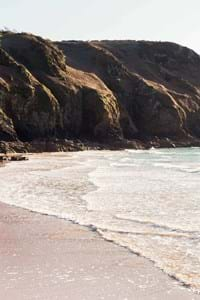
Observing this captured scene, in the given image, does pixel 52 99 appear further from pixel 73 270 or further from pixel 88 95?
pixel 73 270

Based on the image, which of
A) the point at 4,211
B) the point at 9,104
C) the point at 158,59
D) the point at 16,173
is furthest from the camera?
the point at 158,59

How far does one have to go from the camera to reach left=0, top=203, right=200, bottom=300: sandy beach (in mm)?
8297

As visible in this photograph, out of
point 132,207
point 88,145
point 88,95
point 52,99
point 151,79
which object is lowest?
point 132,207

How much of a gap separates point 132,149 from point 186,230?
65.0m

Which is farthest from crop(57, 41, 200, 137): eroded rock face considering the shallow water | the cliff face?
the shallow water

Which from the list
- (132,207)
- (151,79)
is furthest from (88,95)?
(132,207)

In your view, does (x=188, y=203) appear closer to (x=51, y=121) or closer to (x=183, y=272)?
(x=183, y=272)

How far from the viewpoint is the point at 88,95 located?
252 feet

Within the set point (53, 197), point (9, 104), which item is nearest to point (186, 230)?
point (53, 197)

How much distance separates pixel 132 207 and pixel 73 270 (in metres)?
8.72

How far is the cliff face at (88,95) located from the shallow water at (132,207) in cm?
3303

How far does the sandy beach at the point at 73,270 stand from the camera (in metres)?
8.30

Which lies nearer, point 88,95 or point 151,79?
point 88,95

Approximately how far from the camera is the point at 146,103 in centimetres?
9300
